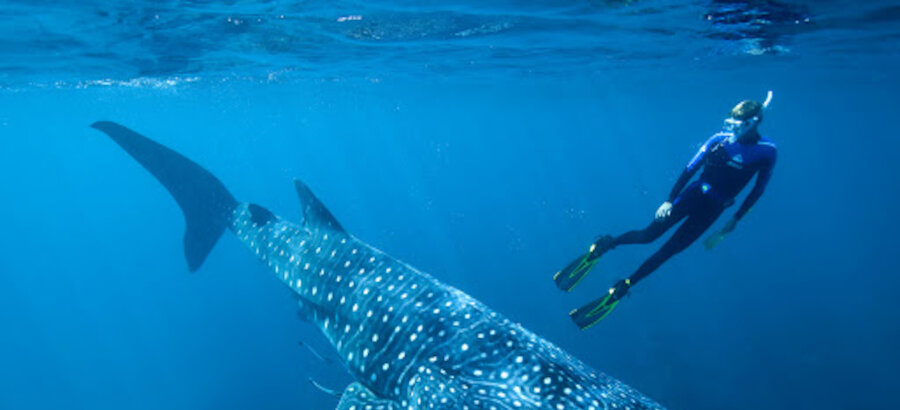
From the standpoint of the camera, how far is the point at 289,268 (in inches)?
246

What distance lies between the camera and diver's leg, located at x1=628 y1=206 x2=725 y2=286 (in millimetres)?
6891

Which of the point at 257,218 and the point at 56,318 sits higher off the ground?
the point at 257,218

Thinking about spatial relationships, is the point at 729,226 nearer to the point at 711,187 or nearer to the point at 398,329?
the point at 711,187

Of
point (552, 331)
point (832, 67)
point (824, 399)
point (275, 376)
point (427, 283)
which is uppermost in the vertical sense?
point (832, 67)

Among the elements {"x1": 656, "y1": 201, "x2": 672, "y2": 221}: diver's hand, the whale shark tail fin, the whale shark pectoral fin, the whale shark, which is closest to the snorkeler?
{"x1": 656, "y1": 201, "x2": 672, "y2": 221}: diver's hand

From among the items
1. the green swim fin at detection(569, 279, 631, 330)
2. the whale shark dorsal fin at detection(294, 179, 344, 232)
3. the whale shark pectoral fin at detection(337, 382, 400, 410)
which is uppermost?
the green swim fin at detection(569, 279, 631, 330)

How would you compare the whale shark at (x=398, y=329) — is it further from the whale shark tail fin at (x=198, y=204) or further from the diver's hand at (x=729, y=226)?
the diver's hand at (x=729, y=226)

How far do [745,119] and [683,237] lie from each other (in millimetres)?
1770

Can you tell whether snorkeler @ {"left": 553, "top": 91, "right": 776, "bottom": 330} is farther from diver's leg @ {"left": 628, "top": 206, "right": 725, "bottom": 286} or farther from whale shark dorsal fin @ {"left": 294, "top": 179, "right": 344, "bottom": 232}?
whale shark dorsal fin @ {"left": 294, "top": 179, "right": 344, "bottom": 232}

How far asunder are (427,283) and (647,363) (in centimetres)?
1491

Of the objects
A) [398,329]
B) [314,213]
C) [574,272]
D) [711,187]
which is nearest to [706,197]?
[711,187]

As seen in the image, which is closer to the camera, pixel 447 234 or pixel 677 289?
pixel 677 289

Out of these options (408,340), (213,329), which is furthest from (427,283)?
(213,329)

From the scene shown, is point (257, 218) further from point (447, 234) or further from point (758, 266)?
point (447, 234)
